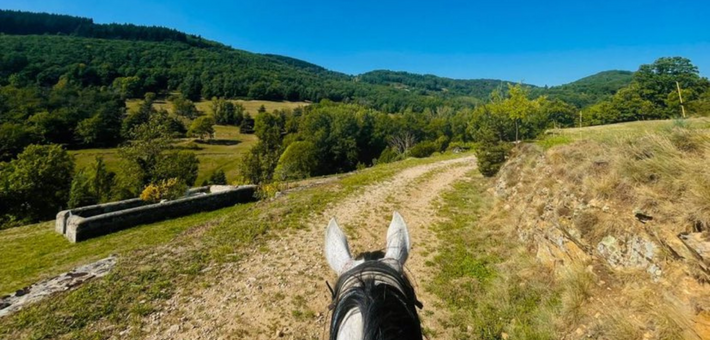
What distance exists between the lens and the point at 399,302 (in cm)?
154

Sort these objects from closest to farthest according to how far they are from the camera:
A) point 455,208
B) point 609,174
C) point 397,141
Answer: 1. point 609,174
2. point 455,208
3. point 397,141

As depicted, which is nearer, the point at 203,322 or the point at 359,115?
the point at 203,322

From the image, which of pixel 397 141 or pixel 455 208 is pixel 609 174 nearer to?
pixel 455 208

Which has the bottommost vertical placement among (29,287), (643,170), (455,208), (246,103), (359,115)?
(29,287)

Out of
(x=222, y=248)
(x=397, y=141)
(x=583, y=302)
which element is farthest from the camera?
(x=397, y=141)

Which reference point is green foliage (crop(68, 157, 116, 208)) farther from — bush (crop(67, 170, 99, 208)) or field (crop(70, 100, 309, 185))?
field (crop(70, 100, 309, 185))

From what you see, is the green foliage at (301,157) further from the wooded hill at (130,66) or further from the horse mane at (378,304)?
the wooded hill at (130,66)

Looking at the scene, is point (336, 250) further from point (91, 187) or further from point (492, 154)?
point (91, 187)

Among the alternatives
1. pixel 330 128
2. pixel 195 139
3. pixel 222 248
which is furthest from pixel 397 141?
pixel 222 248

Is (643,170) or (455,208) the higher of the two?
(643,170)

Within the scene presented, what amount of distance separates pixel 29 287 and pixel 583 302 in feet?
38.1

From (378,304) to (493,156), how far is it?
14.5m

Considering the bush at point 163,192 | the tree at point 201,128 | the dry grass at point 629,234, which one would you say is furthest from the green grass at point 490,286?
the tree at point 201,128

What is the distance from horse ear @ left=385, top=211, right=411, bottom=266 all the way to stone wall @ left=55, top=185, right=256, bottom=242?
13.3 m
